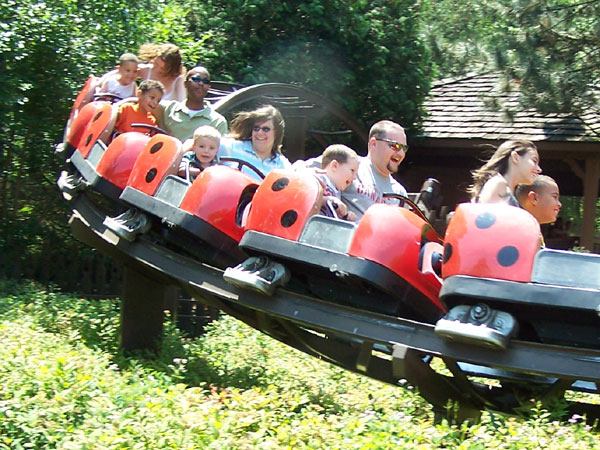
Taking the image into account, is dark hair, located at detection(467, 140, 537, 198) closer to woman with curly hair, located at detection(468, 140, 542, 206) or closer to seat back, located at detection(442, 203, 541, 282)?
woman with curly hair, located at detection(468, 140, 542, 206)

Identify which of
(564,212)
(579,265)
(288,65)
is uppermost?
(288,65)

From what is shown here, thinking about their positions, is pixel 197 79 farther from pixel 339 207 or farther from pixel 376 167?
pixel 339 207

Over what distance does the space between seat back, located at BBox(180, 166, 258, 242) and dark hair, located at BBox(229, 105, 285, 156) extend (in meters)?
0.78

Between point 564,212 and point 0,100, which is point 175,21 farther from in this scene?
point 564,212

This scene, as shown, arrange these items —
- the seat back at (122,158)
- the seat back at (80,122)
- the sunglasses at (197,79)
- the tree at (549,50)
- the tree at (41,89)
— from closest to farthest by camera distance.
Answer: the seat back at (122,158) → the sunglasses at (197,79) → the seat back at (80,122) → the tree at (41,89) → the tree at (549,50)

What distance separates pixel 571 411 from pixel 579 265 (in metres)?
1.55

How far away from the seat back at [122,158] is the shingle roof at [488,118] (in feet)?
21.6

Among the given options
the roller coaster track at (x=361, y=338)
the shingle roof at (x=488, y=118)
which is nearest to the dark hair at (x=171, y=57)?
the roller coaster track at (x=361, y=338)

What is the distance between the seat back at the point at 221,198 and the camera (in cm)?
501

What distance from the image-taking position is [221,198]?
16.5ft

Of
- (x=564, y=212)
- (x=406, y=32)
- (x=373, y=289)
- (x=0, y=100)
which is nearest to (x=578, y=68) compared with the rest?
(x=406, y=32)

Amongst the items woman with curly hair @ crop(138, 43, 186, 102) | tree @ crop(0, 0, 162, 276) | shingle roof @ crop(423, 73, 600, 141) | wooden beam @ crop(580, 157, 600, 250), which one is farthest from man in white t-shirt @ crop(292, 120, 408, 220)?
wooden beam @ crop(580, 157, 600, 250)

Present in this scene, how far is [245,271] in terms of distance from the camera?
4.68 m

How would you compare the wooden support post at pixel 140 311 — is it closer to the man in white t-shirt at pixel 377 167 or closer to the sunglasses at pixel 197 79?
the sunglasses at pixel 197 79
